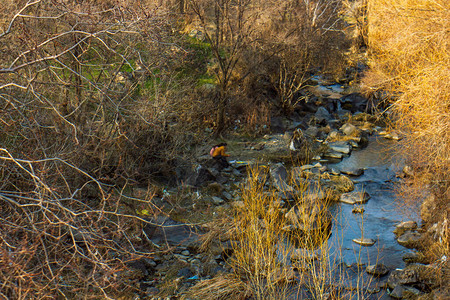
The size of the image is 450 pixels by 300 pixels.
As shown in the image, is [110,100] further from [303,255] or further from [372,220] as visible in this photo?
[372,220]

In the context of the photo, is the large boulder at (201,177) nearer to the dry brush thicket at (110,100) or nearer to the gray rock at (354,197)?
the dry brush thicket at (110,100)

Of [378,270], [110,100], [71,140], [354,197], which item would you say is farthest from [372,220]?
[110,100]

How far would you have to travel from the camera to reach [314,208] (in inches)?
223

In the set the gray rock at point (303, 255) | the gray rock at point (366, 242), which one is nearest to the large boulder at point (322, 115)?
the gray rock at point (366, 242)

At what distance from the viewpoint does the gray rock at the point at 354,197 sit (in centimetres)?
809

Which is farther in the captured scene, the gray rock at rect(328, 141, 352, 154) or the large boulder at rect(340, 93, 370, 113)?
the large boulder at rect(340, 93, 370, 113)

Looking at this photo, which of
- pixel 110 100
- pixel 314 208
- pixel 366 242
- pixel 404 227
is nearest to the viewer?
pixel 110 100

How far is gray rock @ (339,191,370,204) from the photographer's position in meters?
8.09

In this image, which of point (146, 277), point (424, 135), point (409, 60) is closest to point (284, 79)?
point (409, 60)

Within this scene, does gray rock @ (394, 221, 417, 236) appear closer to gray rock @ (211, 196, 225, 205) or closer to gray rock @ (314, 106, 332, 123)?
gray rock @ (211, 196, 225, 205)

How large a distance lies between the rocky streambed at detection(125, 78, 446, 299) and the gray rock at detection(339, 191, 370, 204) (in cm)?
2

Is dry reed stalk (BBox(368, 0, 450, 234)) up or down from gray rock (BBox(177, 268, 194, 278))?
up

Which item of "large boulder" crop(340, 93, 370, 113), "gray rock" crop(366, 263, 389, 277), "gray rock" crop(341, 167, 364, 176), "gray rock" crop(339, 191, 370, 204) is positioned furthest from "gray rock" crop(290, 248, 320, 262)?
"large boulder" crop(340, 93, 370, 113)

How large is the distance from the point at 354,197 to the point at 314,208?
2782 millimetres
